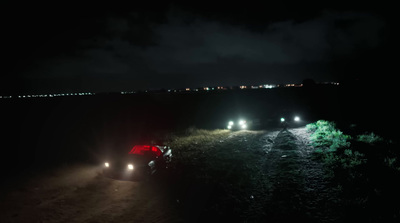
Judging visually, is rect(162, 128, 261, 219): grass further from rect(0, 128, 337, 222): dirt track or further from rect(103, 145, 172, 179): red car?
rect(103, 145, 172, 179): red car

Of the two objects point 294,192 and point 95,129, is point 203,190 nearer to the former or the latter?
point 294,192

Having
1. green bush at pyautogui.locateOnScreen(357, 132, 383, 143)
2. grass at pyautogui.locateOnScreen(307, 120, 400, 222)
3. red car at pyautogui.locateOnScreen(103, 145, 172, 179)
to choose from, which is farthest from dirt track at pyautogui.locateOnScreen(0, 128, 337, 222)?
green bush at pyautogui.locateOnScreen(357, 132, 383, 143)

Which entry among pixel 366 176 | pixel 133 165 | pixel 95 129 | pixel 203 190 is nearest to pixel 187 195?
pixel 203 190

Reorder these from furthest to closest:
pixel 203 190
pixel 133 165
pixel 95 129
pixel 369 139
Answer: pixel 95 129, pixel 369 139, pixel 133 165, pixel 203 190

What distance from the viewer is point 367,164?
40.9 ft

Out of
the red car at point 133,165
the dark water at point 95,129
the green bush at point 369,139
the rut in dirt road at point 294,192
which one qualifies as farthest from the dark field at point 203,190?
→ the green bush at point 369,139

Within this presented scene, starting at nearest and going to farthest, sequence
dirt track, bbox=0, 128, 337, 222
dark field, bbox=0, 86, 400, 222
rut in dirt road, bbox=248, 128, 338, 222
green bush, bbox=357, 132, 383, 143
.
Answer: rut in dirt road, bbox=248, 128, 338, 222 → dark field, bbox=0, 86, 400, 222 → dirt track, bbox=0, 128, 337, 222 → green bush, bbox=357, 132, 383, 143

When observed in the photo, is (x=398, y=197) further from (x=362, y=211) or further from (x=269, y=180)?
(x=269, y=180)

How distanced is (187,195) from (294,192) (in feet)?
15.4

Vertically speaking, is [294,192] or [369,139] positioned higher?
[369,139]

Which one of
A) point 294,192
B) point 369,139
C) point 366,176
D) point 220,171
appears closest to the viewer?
point 294,192

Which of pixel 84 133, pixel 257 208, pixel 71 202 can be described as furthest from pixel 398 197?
pixel 84 133

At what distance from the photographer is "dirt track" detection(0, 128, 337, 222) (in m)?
8.78

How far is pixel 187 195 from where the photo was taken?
35.6ft
